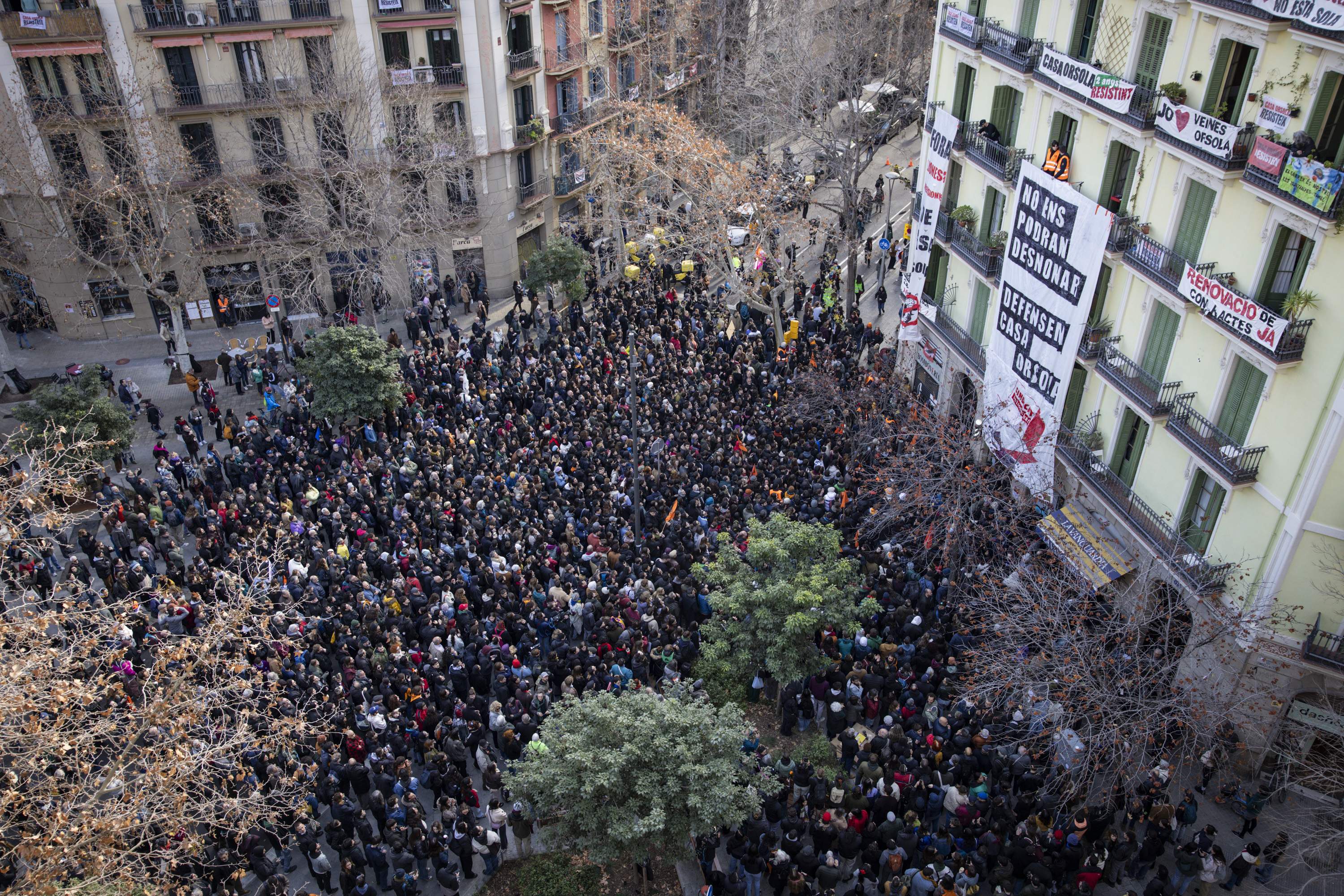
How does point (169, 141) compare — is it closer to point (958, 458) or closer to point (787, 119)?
point (787, 119)

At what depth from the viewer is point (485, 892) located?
17.6 m

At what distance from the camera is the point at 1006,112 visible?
26.1 meters

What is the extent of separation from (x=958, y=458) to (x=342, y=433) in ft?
54.9

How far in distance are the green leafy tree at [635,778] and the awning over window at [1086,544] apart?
987 cm

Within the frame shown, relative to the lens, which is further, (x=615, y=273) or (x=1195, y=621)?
(x=615, y=273)

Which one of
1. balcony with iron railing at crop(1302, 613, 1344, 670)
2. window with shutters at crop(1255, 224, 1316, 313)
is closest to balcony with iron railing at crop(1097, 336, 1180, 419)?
window with shutters at crop(1255, 224, 1316, 313)

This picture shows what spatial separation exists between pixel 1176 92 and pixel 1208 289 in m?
3.87

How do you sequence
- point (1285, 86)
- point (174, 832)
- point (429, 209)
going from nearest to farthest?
point (174, 832)
point (1285, 86)
point (429, 209)

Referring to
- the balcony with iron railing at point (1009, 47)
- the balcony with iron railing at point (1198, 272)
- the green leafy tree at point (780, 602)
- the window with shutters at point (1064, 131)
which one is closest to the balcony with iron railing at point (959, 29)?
the balcony with iron railing at point (1009, 47)

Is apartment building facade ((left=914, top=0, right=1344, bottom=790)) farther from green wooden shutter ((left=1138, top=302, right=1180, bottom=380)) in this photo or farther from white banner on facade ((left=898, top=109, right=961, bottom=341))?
white banner on facade ((left=898, top=109, right=961, bottom=341))

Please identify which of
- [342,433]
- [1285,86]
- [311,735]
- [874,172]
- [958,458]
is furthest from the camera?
[874,172]

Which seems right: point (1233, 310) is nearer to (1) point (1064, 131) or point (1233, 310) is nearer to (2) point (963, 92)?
(1) point (1064, 131)

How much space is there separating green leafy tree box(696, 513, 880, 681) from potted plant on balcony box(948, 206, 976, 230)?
11225 mm

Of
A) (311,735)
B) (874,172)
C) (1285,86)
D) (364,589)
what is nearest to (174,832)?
(311,735)
